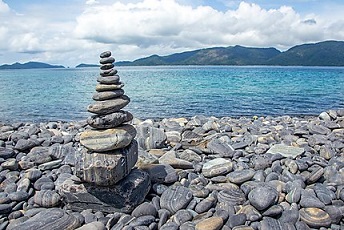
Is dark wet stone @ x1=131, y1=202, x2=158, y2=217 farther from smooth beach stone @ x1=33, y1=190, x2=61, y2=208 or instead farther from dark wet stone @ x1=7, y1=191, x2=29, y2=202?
dark wet stone @ x1=7, y1=191, x2=29, y2=202

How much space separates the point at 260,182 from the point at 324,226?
1.76 metres

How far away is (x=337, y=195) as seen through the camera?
7.53 metres

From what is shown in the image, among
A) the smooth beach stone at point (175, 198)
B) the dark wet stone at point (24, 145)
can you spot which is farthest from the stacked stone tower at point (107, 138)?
the dark wet stone at point (24, 145)

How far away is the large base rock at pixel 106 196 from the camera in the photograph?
Answer: 702 centimetres

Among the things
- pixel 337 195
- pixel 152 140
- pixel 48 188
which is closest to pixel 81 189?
pixel 48 188

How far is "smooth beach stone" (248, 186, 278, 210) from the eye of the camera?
6902 mm

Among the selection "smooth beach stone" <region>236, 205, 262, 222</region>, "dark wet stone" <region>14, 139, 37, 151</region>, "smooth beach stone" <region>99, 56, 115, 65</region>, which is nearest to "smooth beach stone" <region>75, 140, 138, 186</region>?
"smooth beach stone" <region>99, 56, 115, 65</region>

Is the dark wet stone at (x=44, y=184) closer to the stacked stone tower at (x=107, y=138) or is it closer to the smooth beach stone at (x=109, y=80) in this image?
the stacked stone tower at (x=107, y=138)

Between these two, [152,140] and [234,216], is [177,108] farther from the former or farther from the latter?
[234,216]

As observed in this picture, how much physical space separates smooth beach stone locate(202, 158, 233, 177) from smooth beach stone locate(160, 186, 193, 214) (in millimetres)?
1104

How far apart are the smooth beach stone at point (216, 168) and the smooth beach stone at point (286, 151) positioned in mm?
1911

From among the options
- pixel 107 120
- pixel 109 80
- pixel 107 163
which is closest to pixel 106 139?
pixel 107 120

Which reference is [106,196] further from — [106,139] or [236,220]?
[236,220]

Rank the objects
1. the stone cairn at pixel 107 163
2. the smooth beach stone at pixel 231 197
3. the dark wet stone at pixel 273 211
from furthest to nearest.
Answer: the smooth beach stone at pixel 231 197 < the stone cairn at pixel 107 163 < the dark wet stone at pixel 273 211
